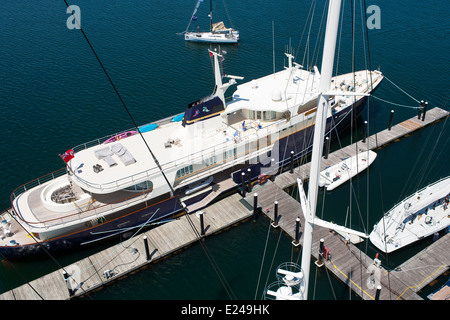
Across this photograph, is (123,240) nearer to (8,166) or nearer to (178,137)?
(178,137)

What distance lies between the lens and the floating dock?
25625 millimetres

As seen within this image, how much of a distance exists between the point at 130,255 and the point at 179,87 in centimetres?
2764

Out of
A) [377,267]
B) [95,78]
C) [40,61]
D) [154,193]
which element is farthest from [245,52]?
[377,267]

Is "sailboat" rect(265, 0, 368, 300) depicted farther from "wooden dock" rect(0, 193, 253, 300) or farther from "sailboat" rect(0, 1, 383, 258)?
"wooden dock" rect(0, 193, 253, 300)

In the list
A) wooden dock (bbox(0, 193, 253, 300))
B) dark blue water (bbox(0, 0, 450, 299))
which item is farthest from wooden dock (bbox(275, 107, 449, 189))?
wooden dock (bbox(0, 193, 253, 300))

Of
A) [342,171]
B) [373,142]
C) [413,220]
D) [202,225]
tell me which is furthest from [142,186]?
A: [373,142]

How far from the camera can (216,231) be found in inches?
1201

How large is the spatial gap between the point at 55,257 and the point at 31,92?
2787 cm

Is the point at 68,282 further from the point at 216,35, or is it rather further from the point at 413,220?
the point at 216,35

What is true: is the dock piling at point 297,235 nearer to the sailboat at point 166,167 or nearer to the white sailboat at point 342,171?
the sailboat at point 166,167

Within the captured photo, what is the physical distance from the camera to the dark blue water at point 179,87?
28.2m

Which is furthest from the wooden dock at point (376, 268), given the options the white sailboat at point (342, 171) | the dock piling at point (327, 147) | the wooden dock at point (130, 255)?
the dock piling at point (327, 147)

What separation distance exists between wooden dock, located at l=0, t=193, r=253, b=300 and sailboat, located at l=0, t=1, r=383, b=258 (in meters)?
1.17

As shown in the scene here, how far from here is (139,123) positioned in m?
44.1
